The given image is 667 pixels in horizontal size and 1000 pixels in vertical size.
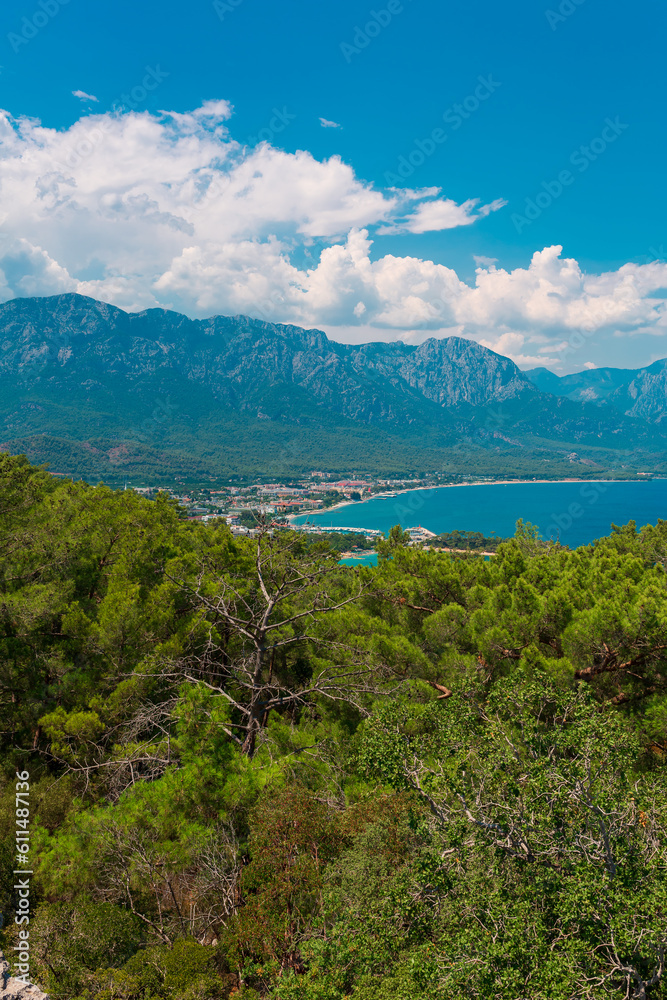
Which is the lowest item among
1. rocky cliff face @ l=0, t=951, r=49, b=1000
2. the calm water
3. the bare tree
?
the calm water

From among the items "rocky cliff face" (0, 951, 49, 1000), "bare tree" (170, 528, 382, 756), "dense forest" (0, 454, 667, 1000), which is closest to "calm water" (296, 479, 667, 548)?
"bare tree" (170, 528, 382, 756)

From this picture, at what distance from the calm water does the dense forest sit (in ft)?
185

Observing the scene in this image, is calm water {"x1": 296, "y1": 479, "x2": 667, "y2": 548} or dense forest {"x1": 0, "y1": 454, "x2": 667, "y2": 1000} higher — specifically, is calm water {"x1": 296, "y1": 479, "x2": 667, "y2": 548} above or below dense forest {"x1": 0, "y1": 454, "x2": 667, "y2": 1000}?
below

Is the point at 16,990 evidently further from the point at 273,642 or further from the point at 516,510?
the point at 516,510

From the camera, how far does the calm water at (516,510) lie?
8586 cm

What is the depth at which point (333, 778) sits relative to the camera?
6801 mm

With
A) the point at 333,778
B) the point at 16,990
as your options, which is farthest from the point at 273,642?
the point at 16,990

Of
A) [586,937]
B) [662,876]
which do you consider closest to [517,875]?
[586,937]

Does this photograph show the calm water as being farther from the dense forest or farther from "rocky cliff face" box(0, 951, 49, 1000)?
"rocky cliff face" box(0, 951, 49, 1000)

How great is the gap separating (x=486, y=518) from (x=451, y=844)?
98546 millimetres

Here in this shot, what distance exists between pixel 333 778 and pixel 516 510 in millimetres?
107348

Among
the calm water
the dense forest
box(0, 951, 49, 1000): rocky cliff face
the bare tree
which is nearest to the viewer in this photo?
the dense forest

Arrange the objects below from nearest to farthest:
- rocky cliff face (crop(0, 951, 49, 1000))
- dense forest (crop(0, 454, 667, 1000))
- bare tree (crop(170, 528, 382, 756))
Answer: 1. dense forest (crop(0, 454, 667, 1000))
2. rocky cliff face (crop(0, 951, 49, 1000))
3. bare tree (crop(170, 528, 382, 756))

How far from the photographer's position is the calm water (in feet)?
282
